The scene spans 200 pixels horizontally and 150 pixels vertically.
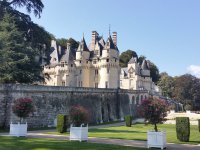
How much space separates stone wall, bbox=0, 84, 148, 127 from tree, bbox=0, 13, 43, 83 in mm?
1325

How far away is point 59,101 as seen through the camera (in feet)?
119

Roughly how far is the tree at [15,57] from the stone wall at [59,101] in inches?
52.1

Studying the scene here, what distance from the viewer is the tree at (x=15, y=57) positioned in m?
30.8

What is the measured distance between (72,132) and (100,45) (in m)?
40.0

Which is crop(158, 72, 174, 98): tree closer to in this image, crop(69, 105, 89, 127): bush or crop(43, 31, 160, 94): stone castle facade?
crop(43, 31, 160, 94): stone castle facade

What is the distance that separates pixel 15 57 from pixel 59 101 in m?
7.18

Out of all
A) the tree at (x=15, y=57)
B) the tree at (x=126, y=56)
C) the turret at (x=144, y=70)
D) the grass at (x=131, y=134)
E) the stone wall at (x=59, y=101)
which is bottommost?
the grass at (x=131, y=134)

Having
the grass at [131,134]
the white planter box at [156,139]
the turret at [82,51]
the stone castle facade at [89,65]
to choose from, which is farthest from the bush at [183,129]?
the turret at [82,51]

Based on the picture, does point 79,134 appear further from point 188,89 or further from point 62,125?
point 188,89

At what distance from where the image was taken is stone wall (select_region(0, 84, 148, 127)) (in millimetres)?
29997

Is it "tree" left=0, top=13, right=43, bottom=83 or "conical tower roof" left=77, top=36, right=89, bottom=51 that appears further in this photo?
"conical tower roof" left=77, top=36, right=89, bottom=51

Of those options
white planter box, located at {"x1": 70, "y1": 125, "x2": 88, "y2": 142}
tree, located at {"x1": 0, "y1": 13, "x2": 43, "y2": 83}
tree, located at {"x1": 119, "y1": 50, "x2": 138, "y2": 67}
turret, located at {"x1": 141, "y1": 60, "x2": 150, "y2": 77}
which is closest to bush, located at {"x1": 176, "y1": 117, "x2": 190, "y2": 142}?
white planter box, located at {"x1": 70, "y1": 125, "x2": 88, "y2": 142}

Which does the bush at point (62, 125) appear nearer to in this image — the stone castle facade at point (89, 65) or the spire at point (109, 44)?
the stone castle facade at point (89, 65)

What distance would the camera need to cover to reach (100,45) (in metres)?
58.7
